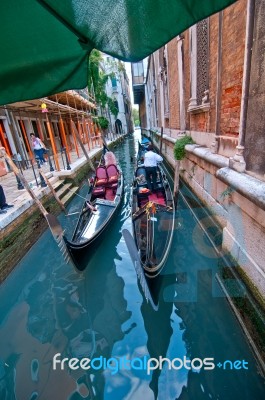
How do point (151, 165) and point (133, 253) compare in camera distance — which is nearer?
point (133, 253)

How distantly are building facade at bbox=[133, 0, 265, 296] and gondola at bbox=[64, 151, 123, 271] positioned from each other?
1964 mm

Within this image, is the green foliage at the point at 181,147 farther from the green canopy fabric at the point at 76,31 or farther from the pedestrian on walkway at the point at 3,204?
the green canopy fabric at the point at 76,31

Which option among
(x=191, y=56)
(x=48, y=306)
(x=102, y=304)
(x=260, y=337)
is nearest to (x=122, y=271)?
(x=102, y=304)

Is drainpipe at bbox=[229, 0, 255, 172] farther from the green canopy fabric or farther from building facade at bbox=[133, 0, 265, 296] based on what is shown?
the green canopy fabric

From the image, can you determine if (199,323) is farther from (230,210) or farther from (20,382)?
(20,382)

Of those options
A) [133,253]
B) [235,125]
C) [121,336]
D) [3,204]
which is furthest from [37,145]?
[133,253]

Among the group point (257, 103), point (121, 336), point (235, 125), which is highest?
point (257, 103)

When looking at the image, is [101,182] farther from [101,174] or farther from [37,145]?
[37,145]

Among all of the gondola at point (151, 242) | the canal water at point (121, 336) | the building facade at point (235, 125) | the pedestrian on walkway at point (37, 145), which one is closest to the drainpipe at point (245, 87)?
the building facade at point (235, 125)

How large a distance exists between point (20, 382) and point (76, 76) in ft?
9.25

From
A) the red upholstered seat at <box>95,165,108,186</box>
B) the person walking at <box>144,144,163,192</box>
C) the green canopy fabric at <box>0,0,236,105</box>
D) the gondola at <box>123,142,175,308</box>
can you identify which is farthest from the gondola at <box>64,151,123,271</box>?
the green canopy fabric at <box>0,0,236,105</box>

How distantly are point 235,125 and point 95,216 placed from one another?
274 cm

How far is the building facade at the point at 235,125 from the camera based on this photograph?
2.42 metres

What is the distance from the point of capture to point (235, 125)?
336 centimetres
